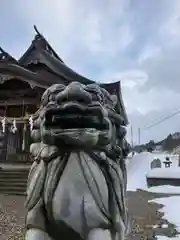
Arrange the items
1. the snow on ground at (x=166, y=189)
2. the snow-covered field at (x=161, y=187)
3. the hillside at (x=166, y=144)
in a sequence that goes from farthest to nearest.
Result: the hillside at (x=166, y=144) → the snow on ground at (x=166, y=189) → the snow-covered field at (x=161, y=187)

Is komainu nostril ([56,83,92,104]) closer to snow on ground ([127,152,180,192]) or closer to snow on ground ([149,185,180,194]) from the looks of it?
snow on ground ([149,185,180,194])

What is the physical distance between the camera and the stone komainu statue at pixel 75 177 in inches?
60.9

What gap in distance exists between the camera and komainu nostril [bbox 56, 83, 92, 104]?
1.60m

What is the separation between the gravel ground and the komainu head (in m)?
3.00

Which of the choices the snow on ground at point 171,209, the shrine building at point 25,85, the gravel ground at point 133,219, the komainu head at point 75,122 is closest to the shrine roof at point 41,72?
the shrine building at point 25,85

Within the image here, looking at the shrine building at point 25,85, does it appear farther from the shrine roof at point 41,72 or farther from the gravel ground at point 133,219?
the gravel ground at point 133,219

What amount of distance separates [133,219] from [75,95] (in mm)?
5216

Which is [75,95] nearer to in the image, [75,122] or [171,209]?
[75,122]

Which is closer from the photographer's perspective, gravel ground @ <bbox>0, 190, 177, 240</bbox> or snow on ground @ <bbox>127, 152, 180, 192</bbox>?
gravel ground @ <bbox>0, 190, 177, 240</bbox>

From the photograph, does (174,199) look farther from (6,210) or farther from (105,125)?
(105,125)

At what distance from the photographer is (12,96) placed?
470 inches

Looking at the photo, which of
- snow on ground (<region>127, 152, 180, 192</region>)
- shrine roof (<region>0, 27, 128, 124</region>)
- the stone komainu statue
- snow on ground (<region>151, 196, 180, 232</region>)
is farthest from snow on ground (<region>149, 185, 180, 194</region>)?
the stone komainu statue

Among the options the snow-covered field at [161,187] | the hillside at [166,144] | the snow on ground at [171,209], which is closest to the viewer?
the snow on ground at [171,209]

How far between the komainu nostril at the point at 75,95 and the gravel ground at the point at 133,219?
122 inches
